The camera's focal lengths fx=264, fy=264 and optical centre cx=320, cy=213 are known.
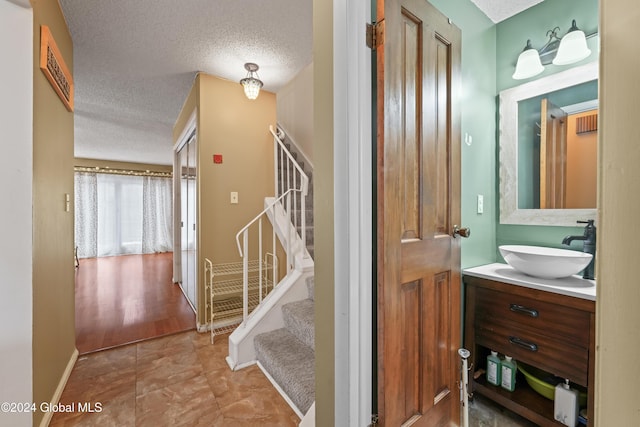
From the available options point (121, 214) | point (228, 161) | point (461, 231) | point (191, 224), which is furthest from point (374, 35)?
point (121, 214)

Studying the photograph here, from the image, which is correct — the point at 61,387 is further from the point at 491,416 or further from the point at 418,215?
the point at 491,416

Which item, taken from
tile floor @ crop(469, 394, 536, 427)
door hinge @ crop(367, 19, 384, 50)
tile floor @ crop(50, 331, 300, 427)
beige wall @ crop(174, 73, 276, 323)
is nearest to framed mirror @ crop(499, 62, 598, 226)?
tile floor @ crop(469, 394, 536, 427)

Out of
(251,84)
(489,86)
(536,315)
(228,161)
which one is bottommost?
(536,315)

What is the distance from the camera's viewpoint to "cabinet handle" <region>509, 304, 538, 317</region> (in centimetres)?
127

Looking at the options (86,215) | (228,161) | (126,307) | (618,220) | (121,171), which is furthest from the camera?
(121,171)

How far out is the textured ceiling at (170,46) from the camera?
5.77ft

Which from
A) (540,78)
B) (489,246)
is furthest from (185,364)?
(540,78)

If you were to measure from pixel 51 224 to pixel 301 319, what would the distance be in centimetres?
162

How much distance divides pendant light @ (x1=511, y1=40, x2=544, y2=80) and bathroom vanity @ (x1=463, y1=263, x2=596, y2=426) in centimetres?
117

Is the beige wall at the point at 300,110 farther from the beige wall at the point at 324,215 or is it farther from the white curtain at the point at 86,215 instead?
the white curtain at the point at 86,215

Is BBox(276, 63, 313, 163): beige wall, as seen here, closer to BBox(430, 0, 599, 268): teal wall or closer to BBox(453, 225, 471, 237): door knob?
BBox(430, 0, 599, 268): teal wall

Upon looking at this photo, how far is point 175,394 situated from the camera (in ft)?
5.42

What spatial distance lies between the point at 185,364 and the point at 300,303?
0.95m

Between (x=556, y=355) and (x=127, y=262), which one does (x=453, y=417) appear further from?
(x=127, y=262)
